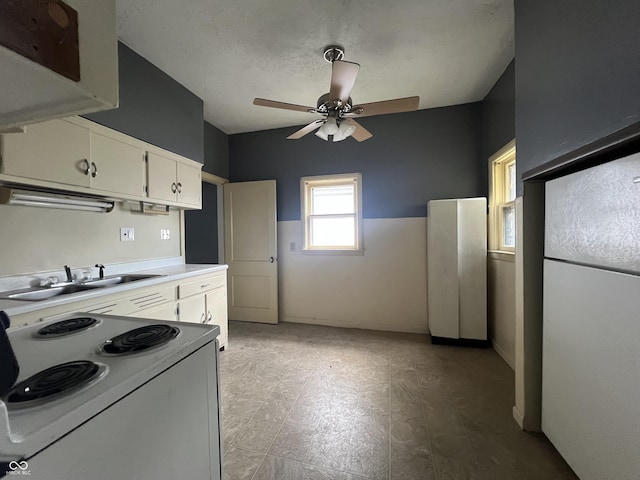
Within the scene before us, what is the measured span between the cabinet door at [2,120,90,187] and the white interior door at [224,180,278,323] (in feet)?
6.87

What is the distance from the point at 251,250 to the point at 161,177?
1670 mm

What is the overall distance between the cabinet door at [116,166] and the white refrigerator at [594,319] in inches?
117

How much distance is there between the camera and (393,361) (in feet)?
8.73

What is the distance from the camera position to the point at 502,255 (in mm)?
2703

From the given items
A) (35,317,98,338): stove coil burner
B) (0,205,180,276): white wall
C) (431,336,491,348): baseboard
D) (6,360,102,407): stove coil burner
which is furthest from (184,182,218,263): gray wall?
(6,360,102,407): stove coil burner

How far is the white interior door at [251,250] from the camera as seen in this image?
12.6 feet

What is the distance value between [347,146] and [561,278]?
113 inches

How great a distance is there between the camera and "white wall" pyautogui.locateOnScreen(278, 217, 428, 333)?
3461mm

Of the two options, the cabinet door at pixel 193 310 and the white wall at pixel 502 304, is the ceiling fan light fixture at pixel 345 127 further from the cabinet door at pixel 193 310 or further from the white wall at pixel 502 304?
the cabinet door at pixel 193 310

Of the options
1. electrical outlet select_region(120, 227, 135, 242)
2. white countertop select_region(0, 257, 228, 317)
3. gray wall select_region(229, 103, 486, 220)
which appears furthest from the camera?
gray wall select_region(229, 103, 486, 220)

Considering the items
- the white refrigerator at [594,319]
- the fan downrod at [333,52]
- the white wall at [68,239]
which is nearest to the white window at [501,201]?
the white refrigerator at [594,319]

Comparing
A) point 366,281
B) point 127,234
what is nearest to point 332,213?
point 366,281

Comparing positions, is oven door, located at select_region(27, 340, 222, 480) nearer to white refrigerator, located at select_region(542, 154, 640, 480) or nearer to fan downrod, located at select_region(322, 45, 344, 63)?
white refrigerator, located at select_region(542, 154, 640, 480)

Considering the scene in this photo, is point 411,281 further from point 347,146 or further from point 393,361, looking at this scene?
point 347,146
